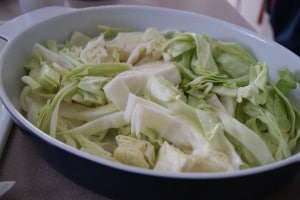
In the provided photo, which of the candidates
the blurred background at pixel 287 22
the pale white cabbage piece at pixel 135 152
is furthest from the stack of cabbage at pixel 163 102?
the blurred background at pixel 287 22

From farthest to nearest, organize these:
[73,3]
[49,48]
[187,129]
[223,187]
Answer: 1. [73,3]
2. [49,48]
3. [187,129]
4. [223,187]

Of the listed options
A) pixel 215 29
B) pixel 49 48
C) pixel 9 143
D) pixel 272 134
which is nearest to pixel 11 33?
pixel 49 48

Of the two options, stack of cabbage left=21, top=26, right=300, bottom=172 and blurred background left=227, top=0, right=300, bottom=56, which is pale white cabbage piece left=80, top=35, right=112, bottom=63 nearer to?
stack of cabbage left=21, top=26, right=300, bottom=172

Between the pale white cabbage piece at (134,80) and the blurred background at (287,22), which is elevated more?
the pale white cabbage piece at (134,80)

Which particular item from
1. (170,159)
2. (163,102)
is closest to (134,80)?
(163,102)

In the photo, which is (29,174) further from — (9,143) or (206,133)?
(206,133)

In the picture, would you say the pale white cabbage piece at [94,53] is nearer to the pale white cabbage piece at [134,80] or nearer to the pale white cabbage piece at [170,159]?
the pale white cabbage piece at [134,80]

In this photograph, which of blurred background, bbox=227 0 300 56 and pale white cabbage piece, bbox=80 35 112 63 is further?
blurred background, bbox=227 0 300 56

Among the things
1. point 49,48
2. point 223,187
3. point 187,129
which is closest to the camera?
point 223,187

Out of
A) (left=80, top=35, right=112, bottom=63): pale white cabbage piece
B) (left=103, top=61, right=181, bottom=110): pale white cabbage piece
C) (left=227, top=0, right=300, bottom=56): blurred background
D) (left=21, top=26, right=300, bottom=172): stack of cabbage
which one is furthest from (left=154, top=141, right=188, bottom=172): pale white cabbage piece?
(left=227, top=0, right=300, bottom=56): blurred background
